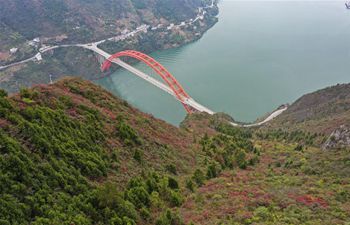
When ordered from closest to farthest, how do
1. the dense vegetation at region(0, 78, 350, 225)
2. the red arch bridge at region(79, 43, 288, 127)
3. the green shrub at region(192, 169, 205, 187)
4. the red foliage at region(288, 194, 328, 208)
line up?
the dense vegetation at region(0, 78, 350, 225) → the red foliage at region(288, 194, 328, 208) → the green shrub at region(192, 169, 205, 187) → the red arch bridge at region(79, 43, 288, 127)

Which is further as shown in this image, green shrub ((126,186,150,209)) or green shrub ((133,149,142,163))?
green shrub ((133,149,142,163))

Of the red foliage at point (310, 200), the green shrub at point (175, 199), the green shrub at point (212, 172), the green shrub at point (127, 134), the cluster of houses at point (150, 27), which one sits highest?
the cluster of houses at point (150, 27)

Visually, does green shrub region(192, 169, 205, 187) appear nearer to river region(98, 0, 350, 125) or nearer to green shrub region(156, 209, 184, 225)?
green shrub region(156, 209, 184, 225)

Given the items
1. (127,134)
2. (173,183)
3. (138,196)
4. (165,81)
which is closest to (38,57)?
(165,81)

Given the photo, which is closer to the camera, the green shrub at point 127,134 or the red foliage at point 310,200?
the red foliage at point 310,200

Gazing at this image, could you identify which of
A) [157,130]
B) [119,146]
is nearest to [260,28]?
[157,130]

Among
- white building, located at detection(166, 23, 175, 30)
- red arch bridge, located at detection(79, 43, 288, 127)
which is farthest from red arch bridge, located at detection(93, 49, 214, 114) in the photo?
white building, located at detection(166, 23, 175, 30)

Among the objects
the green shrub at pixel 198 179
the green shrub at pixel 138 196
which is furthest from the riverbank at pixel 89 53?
the green shrub at pixel 138 196

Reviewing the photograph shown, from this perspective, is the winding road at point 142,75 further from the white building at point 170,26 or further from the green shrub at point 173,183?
the green shrub at point 173,183

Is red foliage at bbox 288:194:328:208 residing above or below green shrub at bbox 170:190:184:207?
below
